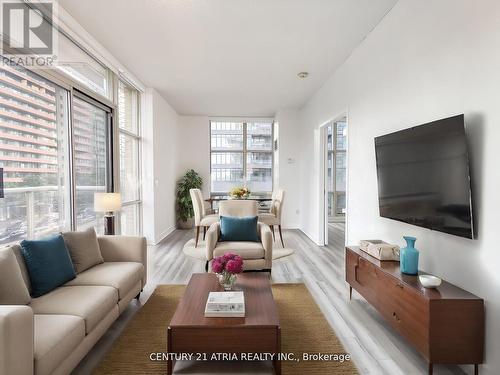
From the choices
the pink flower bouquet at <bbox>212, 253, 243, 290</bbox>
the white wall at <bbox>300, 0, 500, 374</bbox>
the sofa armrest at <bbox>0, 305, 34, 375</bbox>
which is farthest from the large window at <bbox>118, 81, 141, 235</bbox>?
the white wall at <bbox>300, 0, 500, 374</bbox>

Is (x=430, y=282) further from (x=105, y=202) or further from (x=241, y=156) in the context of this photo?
(x=241, y=156)

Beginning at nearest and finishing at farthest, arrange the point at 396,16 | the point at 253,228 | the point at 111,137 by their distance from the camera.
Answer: the point at 396,16 → the point at 253,228 → the point at 111,137

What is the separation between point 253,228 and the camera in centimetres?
370

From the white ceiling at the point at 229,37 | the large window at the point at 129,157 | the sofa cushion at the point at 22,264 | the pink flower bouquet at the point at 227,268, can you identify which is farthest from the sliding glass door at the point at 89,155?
the pink flower bouquet at the point at 227,268

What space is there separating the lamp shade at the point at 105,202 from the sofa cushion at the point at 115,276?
0.72 m

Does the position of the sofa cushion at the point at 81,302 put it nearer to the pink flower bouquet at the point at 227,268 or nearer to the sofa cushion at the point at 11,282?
the sofa cushion at the point at 11,282

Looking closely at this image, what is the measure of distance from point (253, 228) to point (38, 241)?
7.44ft

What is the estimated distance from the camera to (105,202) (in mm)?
3232

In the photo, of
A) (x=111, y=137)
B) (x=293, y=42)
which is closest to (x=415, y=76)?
(x=293, y=42)

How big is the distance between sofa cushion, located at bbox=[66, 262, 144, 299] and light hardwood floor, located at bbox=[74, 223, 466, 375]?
33 centimetres

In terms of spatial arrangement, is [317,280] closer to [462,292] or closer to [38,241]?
[462,292]

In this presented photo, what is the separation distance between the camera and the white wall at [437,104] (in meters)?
1.71

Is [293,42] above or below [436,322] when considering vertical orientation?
above

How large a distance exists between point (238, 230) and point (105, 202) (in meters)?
1.60
